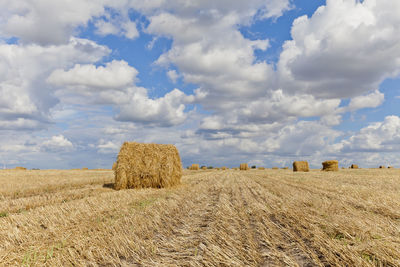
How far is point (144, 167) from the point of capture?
12609mm

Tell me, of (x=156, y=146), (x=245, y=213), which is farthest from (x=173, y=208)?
(x=156, y=146)

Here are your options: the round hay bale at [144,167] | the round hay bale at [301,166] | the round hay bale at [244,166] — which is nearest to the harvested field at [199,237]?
the round hay bale at [144,167]

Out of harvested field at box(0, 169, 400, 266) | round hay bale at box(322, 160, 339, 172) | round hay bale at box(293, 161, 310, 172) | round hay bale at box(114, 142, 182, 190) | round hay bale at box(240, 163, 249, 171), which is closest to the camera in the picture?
harvested field at box(0, 169, 400, 266)

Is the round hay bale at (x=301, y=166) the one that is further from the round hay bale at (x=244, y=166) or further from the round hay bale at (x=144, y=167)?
the round hay bale at (x=144, y=167)

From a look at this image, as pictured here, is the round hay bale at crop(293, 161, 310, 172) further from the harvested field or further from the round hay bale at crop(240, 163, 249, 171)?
the harvested field

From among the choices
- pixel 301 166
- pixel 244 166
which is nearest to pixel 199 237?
pixel 301 166

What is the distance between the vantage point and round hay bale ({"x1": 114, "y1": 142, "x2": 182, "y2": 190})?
1230cm

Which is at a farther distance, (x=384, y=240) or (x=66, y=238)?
(x=66, y=238)

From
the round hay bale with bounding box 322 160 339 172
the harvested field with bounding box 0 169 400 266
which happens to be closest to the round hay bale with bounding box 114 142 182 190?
the harvested field with bounding box 0 169 400 266

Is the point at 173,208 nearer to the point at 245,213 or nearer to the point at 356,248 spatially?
the point at 245,213

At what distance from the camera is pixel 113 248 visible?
3.65m

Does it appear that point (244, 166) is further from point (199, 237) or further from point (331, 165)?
point (199, 237)

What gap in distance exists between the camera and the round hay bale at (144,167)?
1230 cm

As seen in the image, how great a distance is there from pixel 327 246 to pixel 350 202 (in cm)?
460
